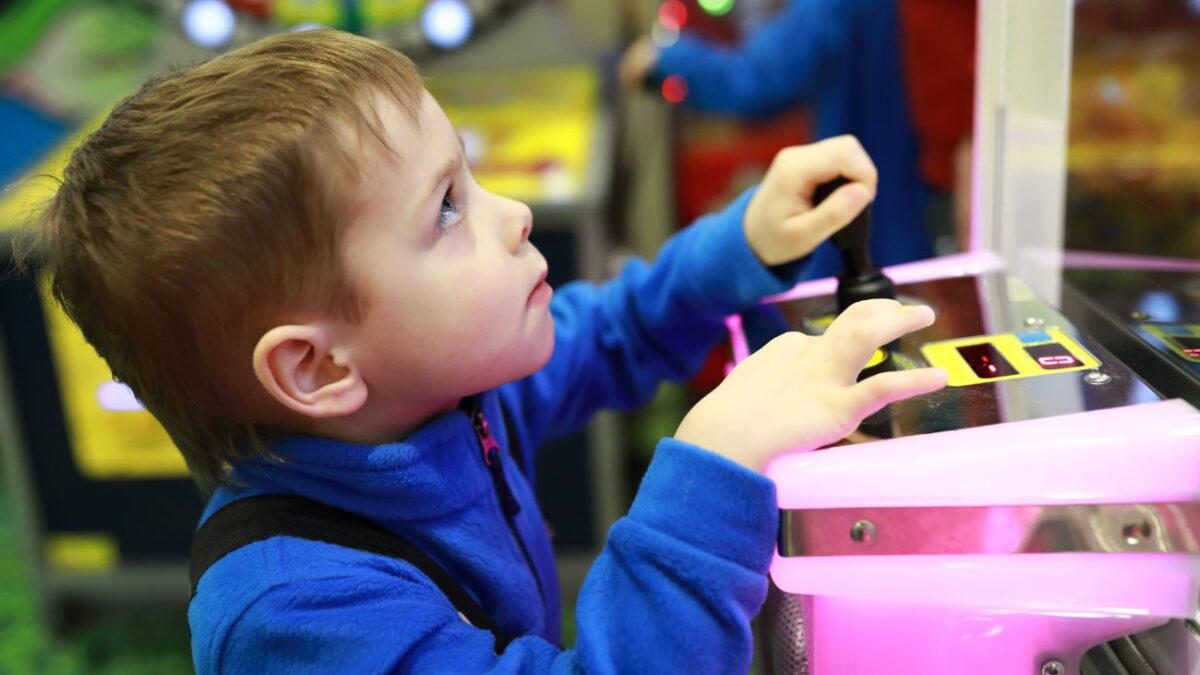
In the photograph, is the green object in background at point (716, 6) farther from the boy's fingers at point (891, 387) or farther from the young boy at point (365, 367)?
the boy's fingers at point (891, 387)

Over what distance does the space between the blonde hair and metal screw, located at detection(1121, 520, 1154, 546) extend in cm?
35

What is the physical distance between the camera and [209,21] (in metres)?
1.56

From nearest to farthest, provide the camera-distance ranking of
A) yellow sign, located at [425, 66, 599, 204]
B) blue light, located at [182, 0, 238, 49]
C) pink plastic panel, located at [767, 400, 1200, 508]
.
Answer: pink plastic panel, located at [767, 400, 1200, 508], yellow sign, located at [425, 66, 599, 204], blue light, located at [182, 0, 238, 49]

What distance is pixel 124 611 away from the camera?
5.08 feet

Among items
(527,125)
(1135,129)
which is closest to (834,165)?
(1135,129)

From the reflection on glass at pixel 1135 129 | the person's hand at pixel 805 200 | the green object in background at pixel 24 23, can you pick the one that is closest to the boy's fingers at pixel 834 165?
the person's hand at pixel 805 200

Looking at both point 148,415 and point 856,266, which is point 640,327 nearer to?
point 856,266

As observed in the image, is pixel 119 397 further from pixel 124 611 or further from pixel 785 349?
pixel 785 349

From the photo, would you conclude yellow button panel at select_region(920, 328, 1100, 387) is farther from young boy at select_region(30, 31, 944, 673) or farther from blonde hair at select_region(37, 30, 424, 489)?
blonde hair at select_region(37, 30, 424, 489)

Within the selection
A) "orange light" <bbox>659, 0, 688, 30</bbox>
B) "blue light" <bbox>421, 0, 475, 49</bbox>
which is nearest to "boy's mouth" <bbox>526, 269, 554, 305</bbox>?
"blue light" <bbox>421, 0, 475, 49</bbox>

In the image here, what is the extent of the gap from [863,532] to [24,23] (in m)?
1.59

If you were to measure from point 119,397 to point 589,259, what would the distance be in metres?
0.61

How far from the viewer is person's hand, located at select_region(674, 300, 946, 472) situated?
0.44 meters

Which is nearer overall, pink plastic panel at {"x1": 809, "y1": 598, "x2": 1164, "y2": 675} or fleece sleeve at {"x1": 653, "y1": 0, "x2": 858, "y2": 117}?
pink plastic panel at {"x1": 809, "y1": 598, "x2": 1164, "y2": 675}
